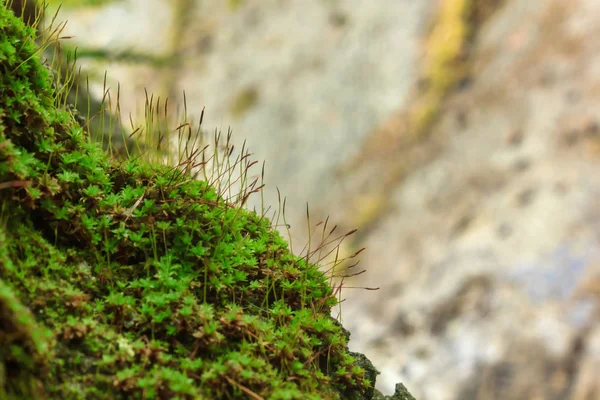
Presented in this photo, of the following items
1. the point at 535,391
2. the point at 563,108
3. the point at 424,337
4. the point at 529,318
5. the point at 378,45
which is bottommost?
the point at 535,391

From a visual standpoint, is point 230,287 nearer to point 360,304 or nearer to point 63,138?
point 63,138

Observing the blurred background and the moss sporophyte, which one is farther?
the blurred background

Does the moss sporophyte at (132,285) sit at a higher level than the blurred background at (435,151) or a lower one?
lower

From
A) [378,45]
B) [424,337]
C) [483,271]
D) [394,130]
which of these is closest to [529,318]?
[483,271]

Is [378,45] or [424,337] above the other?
[378,45]

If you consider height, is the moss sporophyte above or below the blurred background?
below

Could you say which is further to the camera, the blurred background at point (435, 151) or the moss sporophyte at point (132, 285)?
the blurred background at point (435, 151)
